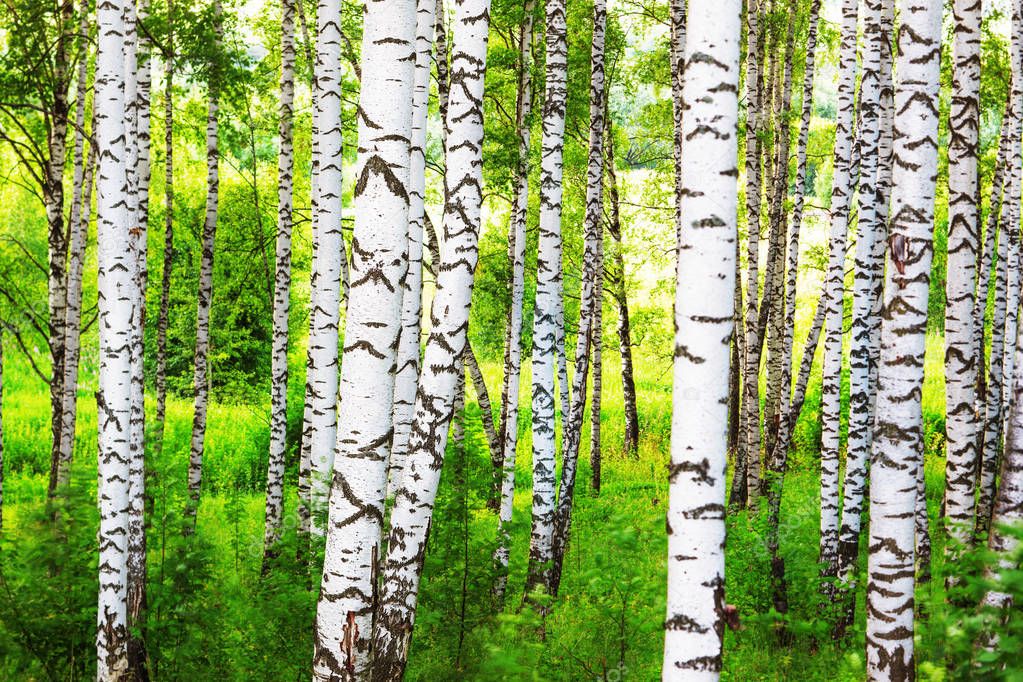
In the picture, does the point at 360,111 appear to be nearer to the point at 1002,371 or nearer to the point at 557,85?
the point at 557,85

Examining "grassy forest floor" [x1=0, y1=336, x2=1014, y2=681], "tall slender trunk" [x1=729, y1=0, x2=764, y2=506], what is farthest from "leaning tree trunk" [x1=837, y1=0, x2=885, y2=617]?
"tall slender trunk" [x1=729, y1=0, x2=764, y2=506]

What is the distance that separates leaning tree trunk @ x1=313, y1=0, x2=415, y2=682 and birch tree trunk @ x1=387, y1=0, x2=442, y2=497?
0.68 meters

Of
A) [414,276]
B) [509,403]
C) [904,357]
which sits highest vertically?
[414,276]

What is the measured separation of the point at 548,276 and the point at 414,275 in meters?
1.86

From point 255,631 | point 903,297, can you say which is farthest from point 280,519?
point 903,297

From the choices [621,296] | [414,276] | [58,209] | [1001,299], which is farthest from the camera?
[621,296]

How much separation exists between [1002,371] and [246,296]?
1942 centimetres

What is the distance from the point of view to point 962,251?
221 inches

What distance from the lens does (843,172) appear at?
8188 millimetres

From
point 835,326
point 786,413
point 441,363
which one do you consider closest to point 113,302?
point 441,363

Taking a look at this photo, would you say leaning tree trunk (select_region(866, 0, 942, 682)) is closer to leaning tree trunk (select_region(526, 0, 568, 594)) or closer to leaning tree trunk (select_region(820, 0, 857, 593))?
leaning tree trunk (select_region(820, 0, 857, 593))

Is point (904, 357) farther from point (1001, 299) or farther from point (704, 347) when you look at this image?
point (1001, 299)

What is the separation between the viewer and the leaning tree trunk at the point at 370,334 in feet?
12.9

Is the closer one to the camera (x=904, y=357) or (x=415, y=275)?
(x=904, y=357)
